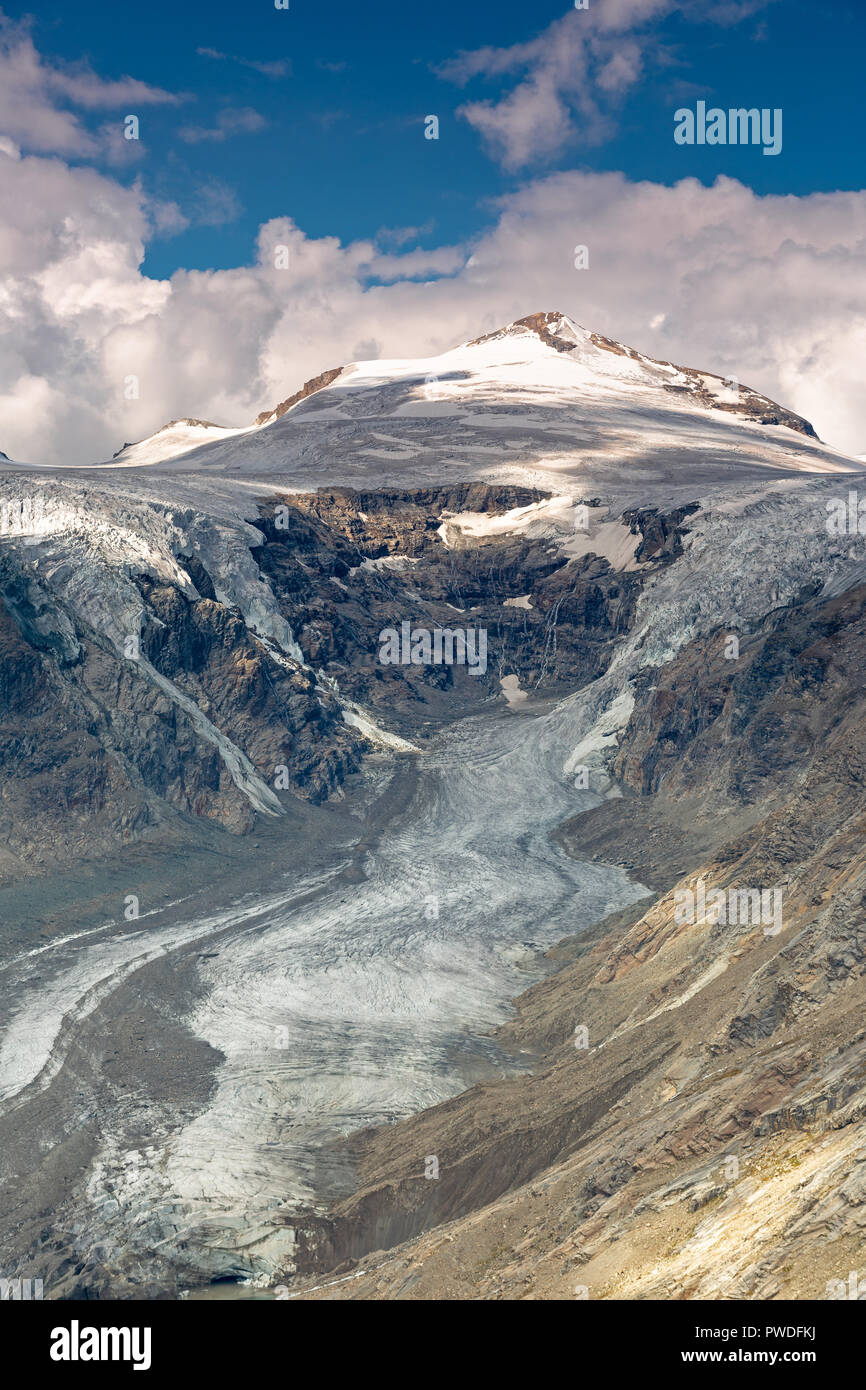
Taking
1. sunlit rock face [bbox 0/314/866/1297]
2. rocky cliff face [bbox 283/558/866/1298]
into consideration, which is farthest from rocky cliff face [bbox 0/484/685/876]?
rocky cliff face [bbox 283/558/866/1298]

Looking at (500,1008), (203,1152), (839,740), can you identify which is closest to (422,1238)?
(203,1152)

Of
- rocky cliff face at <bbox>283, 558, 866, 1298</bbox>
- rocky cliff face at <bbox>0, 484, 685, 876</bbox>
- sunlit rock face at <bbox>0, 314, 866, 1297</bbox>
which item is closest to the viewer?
rocky cliff face at <bbox>283, 558, 866, 1298</bbox>

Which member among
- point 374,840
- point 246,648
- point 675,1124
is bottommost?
point 675,1124

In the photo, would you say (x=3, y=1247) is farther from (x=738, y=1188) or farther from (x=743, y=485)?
(x=743, y=485)

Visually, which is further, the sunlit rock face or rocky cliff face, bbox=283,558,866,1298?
the sunlit rock face

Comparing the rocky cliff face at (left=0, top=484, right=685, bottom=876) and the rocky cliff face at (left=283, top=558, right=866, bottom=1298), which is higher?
the rocky cliff face at (left=0, top=484, right=685, bottom=876)

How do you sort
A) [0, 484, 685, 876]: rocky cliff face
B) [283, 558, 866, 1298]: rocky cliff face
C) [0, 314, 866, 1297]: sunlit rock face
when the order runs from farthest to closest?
[0, 484, 685, 876]: rocky cliff face < [0, 314, 866, 1297]: sunlit rock face < [283, 558, 866, 1298]: rocky cliff face

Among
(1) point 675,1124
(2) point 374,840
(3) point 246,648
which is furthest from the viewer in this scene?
(3) point 246,648

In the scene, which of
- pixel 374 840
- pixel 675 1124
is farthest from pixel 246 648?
pixel 675 1124

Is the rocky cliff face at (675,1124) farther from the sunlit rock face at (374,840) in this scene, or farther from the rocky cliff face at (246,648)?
the rocky cliff face at (246,648)

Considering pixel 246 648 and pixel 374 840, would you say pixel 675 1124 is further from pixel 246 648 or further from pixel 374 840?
pixel 246 648

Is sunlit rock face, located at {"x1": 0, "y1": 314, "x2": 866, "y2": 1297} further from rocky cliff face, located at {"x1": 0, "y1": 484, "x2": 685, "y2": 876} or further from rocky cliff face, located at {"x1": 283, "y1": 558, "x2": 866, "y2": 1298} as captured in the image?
rocky cliff face, located at {"x1": 0, "y1": 484, "x2": 685, "y2": 876}
